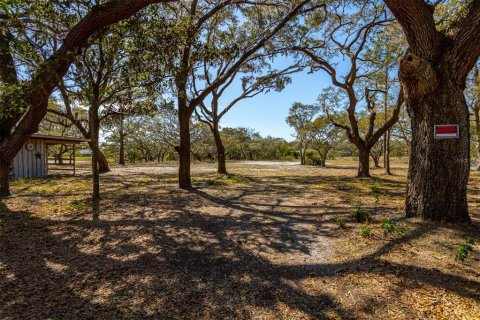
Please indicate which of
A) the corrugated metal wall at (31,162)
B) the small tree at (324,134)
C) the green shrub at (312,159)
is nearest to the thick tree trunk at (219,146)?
the corrugated metal wall at (31,162)

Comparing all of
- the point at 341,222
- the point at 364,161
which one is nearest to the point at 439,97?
the point at 341,222

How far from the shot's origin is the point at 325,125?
24.6m

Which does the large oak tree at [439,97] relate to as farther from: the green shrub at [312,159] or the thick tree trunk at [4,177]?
the green shrub at [312,159]

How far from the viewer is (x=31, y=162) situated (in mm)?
12477

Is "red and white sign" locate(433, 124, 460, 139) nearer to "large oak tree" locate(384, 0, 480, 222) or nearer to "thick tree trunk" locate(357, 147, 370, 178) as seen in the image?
"large oak tree" locate(384, 0, 480, 222)

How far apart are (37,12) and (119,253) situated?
15.3ft

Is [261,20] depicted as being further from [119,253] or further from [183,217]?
[119,253]

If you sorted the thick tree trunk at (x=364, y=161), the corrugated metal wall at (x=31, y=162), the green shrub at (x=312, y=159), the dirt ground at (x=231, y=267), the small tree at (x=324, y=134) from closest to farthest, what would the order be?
the dirt ground at (x=231, y=267) < the corrugated metal wall at (x=31, y=162) < the thick tree trunk at (x=364, y=161) < the small tree at (x=324, y=134) < the green shrub at (x=312, y=159)

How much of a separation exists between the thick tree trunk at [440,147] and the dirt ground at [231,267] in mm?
360

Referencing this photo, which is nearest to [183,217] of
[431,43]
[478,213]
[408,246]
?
[408,246]

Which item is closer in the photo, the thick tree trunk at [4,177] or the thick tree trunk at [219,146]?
the thick tree trunk at [4,177]

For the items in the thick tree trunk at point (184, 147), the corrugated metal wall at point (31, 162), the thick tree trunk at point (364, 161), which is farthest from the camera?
the thick tree trunk at point (364, 161)

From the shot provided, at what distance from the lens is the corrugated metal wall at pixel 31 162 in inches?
468

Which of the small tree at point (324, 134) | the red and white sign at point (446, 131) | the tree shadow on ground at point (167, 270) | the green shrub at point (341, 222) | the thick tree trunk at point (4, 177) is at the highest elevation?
the small tree at point (324, 134)
